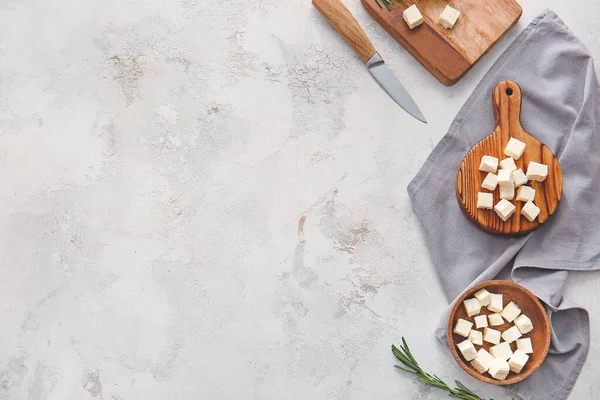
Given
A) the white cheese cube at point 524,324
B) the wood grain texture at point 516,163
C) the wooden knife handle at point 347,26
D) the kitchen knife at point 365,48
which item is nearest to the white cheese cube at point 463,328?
the white cheese cube at point 524,324

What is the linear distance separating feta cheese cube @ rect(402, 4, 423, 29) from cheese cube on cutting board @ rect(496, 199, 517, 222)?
18.4 inches

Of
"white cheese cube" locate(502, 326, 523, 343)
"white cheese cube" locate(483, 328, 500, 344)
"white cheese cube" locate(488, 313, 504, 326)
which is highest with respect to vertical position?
"white cheese cube" locate(488, 313, 504, 326)

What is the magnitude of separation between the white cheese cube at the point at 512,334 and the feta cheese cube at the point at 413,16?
29.5 inches

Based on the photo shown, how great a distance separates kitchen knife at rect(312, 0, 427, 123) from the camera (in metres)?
1.52

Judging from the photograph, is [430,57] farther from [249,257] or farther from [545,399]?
[545,399]

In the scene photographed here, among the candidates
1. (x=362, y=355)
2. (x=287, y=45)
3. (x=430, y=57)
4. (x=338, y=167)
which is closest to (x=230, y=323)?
(x=362, y=355)

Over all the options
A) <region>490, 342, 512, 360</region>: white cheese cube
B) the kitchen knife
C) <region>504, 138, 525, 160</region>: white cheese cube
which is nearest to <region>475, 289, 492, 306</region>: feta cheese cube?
<region>490, 342, 512, 360</region>: white cheese cube

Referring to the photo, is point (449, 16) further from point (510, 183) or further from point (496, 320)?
point (496, 320)

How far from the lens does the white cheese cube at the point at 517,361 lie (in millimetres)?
1418

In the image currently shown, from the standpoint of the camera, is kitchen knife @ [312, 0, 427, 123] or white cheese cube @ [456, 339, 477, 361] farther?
kitchen knife @ [312, 0, 427, 123]

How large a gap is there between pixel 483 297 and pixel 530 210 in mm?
226

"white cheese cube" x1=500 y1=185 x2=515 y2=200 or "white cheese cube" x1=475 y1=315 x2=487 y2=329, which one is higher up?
"white cheese cube" x1=500 y1=185 x2=515 y2=200

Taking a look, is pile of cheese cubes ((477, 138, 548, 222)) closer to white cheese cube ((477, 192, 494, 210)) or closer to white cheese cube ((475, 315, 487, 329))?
white cheese cube ((477, 192, 494, 210))

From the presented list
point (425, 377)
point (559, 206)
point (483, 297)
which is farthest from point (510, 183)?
point (425, 377)
